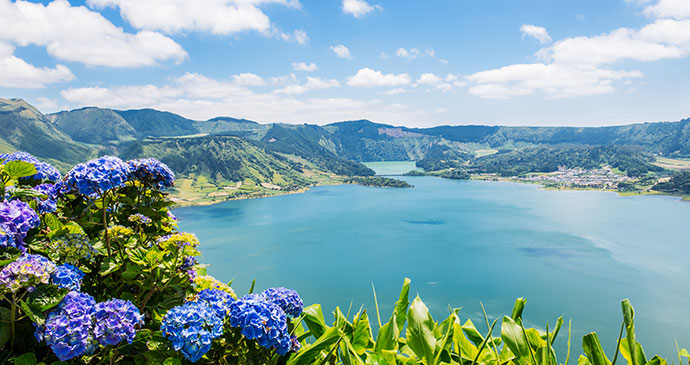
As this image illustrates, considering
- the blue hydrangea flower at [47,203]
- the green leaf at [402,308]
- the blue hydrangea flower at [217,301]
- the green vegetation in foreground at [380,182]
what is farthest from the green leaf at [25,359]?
the green vegetation in foreground at [380,182]

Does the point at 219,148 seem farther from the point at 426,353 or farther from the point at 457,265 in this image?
the point at 426,353

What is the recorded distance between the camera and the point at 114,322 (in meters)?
1.39

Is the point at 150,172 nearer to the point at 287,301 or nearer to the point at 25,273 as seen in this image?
the point at 25,273

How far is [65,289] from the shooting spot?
1428 millimetres

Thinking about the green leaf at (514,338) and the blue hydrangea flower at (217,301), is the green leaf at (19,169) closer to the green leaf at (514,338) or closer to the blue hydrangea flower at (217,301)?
the blue hydrangea flower at (217,301)

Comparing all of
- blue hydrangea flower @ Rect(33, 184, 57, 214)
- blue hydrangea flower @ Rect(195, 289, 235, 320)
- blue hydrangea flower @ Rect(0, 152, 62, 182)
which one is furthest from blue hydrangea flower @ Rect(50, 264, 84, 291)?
blue hydrangea flower @ Rect(0, 152, 62, 182)

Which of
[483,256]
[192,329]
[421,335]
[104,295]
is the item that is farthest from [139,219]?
[483,256]

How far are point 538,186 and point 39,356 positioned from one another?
133 metres

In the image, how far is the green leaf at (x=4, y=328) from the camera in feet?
4.32

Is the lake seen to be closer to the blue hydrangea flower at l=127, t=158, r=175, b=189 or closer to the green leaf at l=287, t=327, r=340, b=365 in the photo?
the green leaf at l=287, t=327, r=340, b=365

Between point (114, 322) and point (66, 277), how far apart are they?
0.29m

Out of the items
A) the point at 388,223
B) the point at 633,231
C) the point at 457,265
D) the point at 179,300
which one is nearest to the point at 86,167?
the point at 179,300

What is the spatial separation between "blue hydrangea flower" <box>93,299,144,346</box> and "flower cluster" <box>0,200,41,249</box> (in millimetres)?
487

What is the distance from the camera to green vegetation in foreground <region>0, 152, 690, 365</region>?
1.36 m
